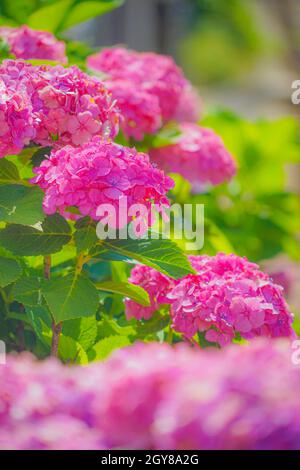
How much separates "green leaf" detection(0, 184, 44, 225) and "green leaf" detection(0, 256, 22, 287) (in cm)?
8

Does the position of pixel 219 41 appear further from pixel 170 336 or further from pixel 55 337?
pixel 55 337

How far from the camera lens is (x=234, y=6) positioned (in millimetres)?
13953

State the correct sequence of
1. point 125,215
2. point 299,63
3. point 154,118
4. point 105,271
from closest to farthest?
point 125,215 → point 105,271 → point 154,118 → point 299,63

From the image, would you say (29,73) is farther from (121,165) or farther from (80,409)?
(80,409)

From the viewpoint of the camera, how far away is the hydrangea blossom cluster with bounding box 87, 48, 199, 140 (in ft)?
7.15

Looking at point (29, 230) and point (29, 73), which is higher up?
point (29, 73)

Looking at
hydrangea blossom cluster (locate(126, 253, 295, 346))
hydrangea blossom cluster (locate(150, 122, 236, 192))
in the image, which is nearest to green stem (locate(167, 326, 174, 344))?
hydrangea blossom cluster (locate(126, 253, 295, 346))

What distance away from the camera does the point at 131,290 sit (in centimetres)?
156

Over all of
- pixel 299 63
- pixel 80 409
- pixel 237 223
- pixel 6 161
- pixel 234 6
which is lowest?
pixel 80 409

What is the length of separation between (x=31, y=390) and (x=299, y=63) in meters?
7.35

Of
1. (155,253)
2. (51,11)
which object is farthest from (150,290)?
(51,11)

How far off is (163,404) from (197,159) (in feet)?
5.33

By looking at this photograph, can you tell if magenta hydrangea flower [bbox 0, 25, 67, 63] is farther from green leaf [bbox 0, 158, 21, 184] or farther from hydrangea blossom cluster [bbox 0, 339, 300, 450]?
hydrangea blossom cluster [bbox 0, 339, 300, 450]

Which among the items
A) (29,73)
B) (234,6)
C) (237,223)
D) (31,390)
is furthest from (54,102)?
(234,6)
